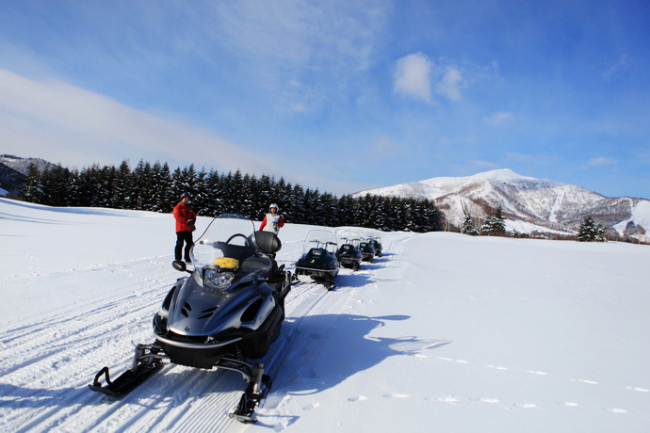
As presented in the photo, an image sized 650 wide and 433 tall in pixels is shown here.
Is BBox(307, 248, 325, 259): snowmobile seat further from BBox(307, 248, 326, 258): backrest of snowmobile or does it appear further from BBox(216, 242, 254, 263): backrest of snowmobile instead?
BBox(216, 242, 254, 263): backrest of snowmobile

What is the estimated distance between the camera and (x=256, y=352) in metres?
2.93

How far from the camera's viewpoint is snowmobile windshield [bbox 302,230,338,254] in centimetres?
850

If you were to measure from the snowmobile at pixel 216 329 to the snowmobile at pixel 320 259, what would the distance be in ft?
12.9

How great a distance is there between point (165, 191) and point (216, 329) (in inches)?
1643

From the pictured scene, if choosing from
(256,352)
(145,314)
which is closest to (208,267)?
(256,352)

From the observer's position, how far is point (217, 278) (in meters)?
3.08

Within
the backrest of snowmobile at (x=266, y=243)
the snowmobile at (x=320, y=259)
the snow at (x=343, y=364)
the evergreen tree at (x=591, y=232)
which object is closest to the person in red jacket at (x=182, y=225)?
the snow at (x=343, y=364)

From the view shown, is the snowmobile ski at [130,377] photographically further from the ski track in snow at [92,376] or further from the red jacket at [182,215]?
the red jacket at [182,215]

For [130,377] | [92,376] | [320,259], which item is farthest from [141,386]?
[320,259]

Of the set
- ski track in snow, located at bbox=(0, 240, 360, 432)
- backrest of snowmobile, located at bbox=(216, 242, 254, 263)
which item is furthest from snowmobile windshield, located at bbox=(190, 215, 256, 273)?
ski track in snow, located at bbox=(0, 240, 360, 432)

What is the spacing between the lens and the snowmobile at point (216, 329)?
262 cm

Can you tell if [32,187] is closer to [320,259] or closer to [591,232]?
[320,259]

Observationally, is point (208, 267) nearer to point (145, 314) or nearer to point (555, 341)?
point (145, 314)

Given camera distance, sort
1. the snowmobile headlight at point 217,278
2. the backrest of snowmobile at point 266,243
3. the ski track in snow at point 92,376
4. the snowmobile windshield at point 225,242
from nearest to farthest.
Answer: the ski track in snow at point 92,376, the snowmobile headlight at point 217,278, the snowmobile windshield at point 225,242, the backrest of snowmobile at point 266,243
